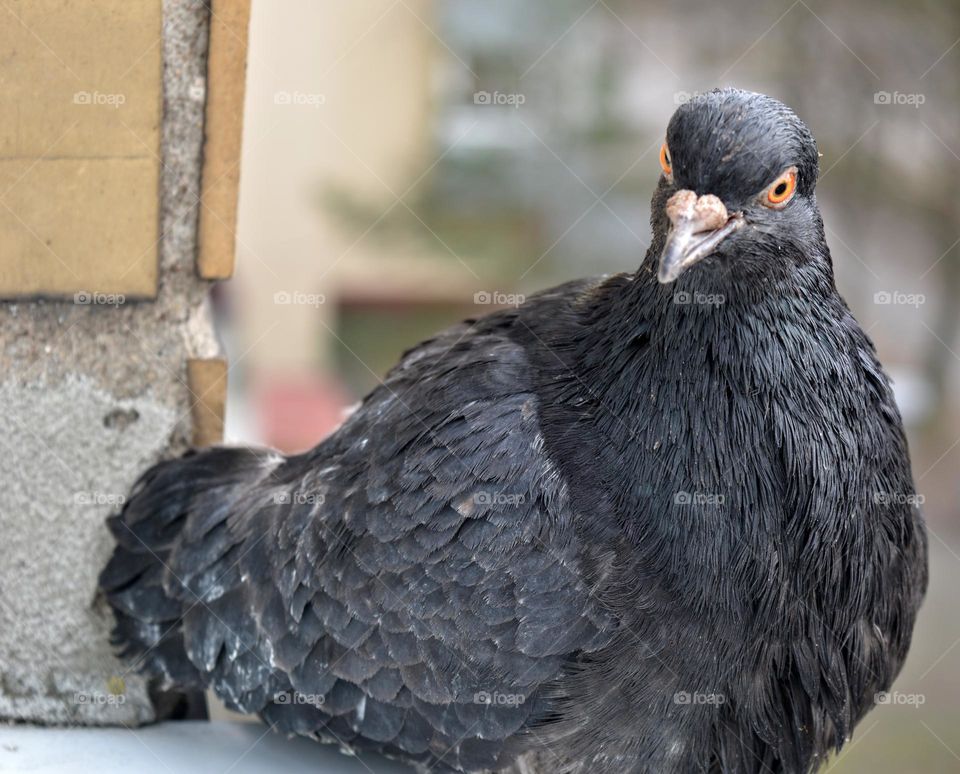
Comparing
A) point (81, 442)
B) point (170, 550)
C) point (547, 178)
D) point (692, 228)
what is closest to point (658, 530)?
point (692, 228)

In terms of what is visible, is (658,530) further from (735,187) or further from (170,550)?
(170,550)

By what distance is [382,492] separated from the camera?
10.6ft

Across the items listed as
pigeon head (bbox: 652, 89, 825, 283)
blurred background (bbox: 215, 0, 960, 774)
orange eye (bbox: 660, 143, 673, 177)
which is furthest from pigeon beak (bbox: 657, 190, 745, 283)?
blurred background (bbox: 215, 0, 960, 774)

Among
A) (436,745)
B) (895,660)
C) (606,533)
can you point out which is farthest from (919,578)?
(436,745)

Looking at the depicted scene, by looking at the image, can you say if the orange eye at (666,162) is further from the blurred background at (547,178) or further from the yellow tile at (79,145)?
the yellow tile at (79,145)

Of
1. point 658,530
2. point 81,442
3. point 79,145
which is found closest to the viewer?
point 658,530

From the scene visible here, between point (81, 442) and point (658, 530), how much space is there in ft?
7.18

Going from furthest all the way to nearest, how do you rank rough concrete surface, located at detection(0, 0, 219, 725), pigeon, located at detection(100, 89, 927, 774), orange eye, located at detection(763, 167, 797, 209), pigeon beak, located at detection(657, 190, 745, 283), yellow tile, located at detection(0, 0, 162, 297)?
rough concrete surface, located at detection(0, 0, 219, 725) < yellow tile, located at detection(0, 0, 162, 297) < pigeon, located at detection(100, 89, 927, 774) < orange eye, located at detection(763, 167, 797, 209) < pigeon beak, located at detection(657, 190, 745, 283)

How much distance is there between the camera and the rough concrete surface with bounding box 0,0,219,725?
3818 millimetres

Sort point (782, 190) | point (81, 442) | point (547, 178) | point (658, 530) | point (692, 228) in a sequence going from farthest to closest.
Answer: point (547, 178)
point (81, 442)
point (658, 530)
point (782, 190)
point (692, 228)

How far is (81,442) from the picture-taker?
390 centimetres

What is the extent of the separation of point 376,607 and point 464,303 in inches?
285

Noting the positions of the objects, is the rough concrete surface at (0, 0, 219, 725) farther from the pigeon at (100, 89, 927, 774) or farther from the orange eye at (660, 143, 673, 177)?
the orange eye at (660, 143, 673, 177)

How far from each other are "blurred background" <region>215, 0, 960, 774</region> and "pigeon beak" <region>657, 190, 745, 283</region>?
69.7 inches
